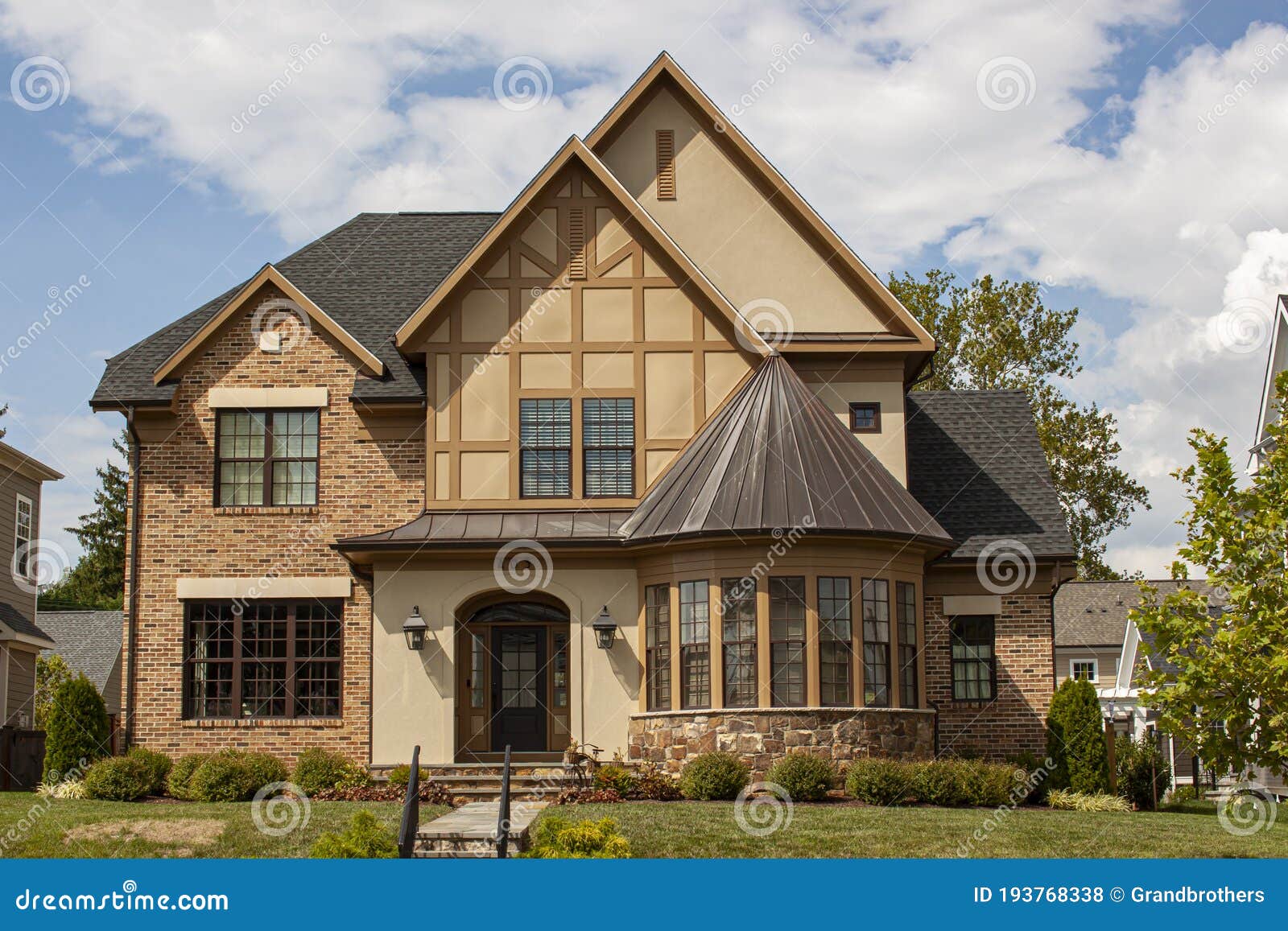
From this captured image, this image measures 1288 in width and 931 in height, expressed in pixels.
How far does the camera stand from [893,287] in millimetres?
43938

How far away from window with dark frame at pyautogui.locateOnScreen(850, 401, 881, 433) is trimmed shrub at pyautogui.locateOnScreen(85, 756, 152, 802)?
1293cm

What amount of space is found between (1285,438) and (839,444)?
30.9ft

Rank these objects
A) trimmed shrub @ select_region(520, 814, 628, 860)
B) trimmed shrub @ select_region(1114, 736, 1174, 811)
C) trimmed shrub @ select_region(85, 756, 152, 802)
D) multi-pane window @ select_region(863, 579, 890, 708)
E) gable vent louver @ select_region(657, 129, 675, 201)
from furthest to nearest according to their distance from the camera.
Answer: gable vent louver @ select_region(657, 129, 675, 201), trimmed shrub @ select_region(1114, 736, 1174, 811), multi-pane window @ select_region(863, 579, 890, 708), trimmed shrub @ select_region(85, 756, 152, 802), trimmed shrub @ select_region(520, 814, 628, 860)

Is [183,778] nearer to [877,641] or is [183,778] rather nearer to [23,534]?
[877,641]

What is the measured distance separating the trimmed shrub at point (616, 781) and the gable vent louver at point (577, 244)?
8.44m

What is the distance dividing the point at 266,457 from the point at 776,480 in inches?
348

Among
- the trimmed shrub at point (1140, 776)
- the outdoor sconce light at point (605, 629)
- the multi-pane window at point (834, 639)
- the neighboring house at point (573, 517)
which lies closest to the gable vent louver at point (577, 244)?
the neighboring house at point (573, 517)

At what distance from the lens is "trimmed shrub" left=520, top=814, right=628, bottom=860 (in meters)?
12.1

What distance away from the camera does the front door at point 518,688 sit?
895 inches

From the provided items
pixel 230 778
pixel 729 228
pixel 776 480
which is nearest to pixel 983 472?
pixel 776 480

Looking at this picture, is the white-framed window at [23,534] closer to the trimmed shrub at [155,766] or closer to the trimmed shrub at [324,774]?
the trimmed shrub at [155,766]

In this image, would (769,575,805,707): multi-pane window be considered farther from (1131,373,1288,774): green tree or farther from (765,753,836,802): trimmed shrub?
(1131,373,1288,774): green tree

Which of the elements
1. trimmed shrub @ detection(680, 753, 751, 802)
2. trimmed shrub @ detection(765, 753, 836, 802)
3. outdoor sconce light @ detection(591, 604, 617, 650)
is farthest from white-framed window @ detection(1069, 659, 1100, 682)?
trimmed shrub @ detection(680, 753, 751, 802)

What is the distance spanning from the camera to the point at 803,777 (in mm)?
19109
